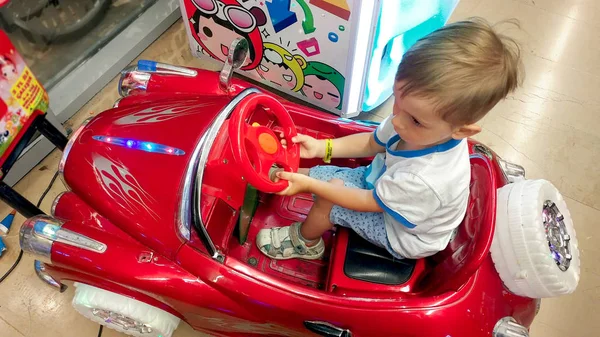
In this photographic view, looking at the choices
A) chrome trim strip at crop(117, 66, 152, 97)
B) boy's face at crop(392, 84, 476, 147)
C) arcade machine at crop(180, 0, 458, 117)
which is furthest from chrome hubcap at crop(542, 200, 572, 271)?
chrome trim strip at crop(117, 66, 152, 97)

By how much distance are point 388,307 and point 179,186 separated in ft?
1.29

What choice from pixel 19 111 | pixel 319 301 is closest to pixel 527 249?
pixel 319 301

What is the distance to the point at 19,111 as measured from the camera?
36.5 inches

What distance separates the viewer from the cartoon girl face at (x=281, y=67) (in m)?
1.24

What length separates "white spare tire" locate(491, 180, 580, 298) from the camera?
2.45 ft

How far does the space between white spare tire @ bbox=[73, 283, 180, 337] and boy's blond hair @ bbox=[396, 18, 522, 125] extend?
25.6 inches

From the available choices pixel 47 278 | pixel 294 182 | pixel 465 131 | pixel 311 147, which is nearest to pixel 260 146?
pixel 294 182

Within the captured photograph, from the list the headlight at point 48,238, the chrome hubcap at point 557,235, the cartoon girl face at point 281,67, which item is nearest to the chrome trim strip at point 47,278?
the headlight at point 48,238

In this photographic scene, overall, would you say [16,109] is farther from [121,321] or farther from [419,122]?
[419,122]

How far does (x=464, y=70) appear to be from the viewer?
623mm

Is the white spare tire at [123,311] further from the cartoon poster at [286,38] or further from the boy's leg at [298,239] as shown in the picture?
the cartoon poster at [286,38]

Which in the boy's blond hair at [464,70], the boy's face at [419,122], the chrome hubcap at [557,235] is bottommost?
the chrome hubcap at [557,235]

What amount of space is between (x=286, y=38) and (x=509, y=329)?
2.59ft

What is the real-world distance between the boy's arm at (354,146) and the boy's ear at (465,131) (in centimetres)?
26
